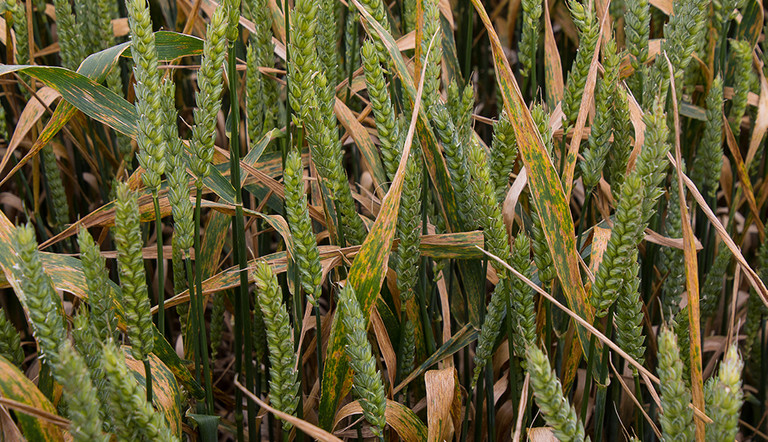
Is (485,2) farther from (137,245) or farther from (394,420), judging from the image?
(137,245)

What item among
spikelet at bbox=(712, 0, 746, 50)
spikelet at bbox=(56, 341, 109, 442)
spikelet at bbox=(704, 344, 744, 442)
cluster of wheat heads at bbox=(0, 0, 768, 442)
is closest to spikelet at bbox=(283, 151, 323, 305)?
cluster of wheat heads at bbox=(0, 0, 768, 442)

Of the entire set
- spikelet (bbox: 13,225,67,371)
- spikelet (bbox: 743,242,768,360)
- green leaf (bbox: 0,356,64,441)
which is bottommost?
spikelet (bbox: 743,242,768,360)

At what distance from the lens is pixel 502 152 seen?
2.20 feet

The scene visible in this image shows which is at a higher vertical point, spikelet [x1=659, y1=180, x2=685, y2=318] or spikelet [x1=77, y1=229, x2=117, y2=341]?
spikelet [x1=77, y1=229, x2=117, y2=341]

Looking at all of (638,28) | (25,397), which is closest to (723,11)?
(638,28)

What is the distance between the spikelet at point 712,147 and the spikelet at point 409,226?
49 cm

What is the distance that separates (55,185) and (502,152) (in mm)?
731

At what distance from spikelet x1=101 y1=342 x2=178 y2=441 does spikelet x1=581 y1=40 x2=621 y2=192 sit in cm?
44

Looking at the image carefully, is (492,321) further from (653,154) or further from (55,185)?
(55,185)

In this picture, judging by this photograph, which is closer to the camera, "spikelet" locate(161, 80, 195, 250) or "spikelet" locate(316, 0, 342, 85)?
"spikelet" locate(161, 80, 195, 250)

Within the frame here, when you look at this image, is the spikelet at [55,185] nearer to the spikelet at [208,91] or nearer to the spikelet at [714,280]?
the spikelet at [208,91]

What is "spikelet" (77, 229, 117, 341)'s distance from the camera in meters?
0.50

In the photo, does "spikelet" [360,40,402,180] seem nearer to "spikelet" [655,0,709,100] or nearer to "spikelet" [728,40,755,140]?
"spikelet" [655,0,709,100]

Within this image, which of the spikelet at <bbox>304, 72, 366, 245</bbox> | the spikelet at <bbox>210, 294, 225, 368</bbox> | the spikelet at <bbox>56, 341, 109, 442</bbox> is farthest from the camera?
the spikelet at <bbox>210, 294, 225, 368</bbox>
